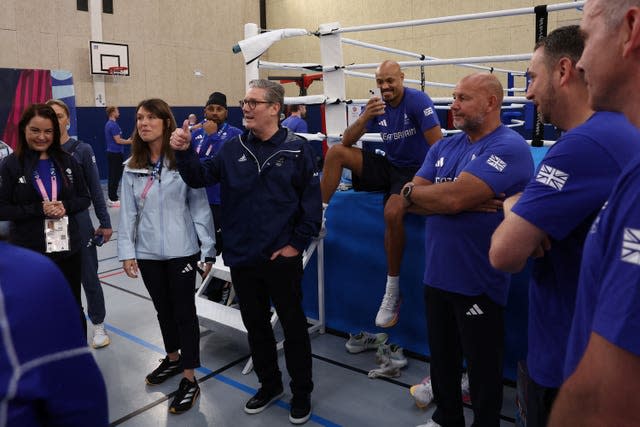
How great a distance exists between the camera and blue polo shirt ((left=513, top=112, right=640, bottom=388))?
3.92 ft

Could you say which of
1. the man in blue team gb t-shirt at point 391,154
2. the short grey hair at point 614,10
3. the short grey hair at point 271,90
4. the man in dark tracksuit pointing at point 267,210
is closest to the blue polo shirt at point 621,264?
the short grey hair at point 614,10

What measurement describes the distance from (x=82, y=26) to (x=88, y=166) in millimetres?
8971

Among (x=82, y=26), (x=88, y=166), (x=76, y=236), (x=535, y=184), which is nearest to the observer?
(x=535, y=184)

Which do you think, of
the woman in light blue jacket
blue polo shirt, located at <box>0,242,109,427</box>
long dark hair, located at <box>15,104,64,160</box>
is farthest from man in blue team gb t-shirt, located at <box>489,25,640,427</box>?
long dark hair, located at <box>15,104,64,160</box>

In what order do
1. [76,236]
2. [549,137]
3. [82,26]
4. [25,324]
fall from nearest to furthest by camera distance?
[25,324] → [76,236] → [549,137] → [82,26]

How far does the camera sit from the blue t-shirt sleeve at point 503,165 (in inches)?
78.1

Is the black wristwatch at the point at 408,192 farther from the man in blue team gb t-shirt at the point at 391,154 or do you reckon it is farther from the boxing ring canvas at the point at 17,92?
the boxing ring canvas at the point at 17,92

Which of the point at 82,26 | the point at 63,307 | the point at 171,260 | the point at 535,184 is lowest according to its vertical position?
the point at 171,260

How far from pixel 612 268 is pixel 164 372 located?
111 inches

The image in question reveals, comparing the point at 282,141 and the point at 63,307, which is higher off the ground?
the point at 282,141

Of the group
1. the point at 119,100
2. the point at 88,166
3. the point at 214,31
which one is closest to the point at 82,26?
the point at 119,100

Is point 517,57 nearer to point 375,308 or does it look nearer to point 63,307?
point 375,308

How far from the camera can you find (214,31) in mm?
13055

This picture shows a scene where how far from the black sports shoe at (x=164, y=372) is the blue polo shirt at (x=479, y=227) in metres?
1.75
